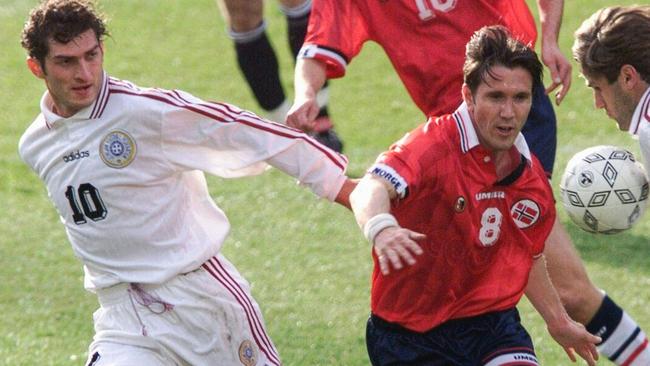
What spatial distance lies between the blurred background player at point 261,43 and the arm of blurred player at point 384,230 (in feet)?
13.1

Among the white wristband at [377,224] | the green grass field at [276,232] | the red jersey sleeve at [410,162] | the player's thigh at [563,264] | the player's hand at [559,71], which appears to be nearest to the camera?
the white wristband at [377,224]

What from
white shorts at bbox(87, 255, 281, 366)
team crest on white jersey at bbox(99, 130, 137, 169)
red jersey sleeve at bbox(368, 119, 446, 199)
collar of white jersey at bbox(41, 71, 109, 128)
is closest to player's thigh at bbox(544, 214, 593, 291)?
red jersey sleeve at bbox(368, 119, 446, 199)

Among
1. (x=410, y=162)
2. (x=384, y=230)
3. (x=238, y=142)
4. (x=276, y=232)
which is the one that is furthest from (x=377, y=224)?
(x=276, y=232)

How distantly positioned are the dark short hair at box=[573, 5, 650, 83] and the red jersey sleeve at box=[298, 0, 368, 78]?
3.33 feet

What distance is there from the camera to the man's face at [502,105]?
531 cm

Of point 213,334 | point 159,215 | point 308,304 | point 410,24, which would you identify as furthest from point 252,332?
point 308,304

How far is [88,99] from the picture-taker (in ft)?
18.3

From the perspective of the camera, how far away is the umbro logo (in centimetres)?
561

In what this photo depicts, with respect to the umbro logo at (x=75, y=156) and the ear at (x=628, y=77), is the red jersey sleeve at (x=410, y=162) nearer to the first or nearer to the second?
the ear at (x=628, y=77)

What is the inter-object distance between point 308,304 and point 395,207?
2483 millimetres

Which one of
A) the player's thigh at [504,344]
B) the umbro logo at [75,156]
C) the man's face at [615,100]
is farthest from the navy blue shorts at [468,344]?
the umbro logo at [75,156]

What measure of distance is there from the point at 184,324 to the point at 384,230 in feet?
3.93

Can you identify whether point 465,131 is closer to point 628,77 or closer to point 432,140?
point 432,140

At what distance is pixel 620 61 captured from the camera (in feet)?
19.0
